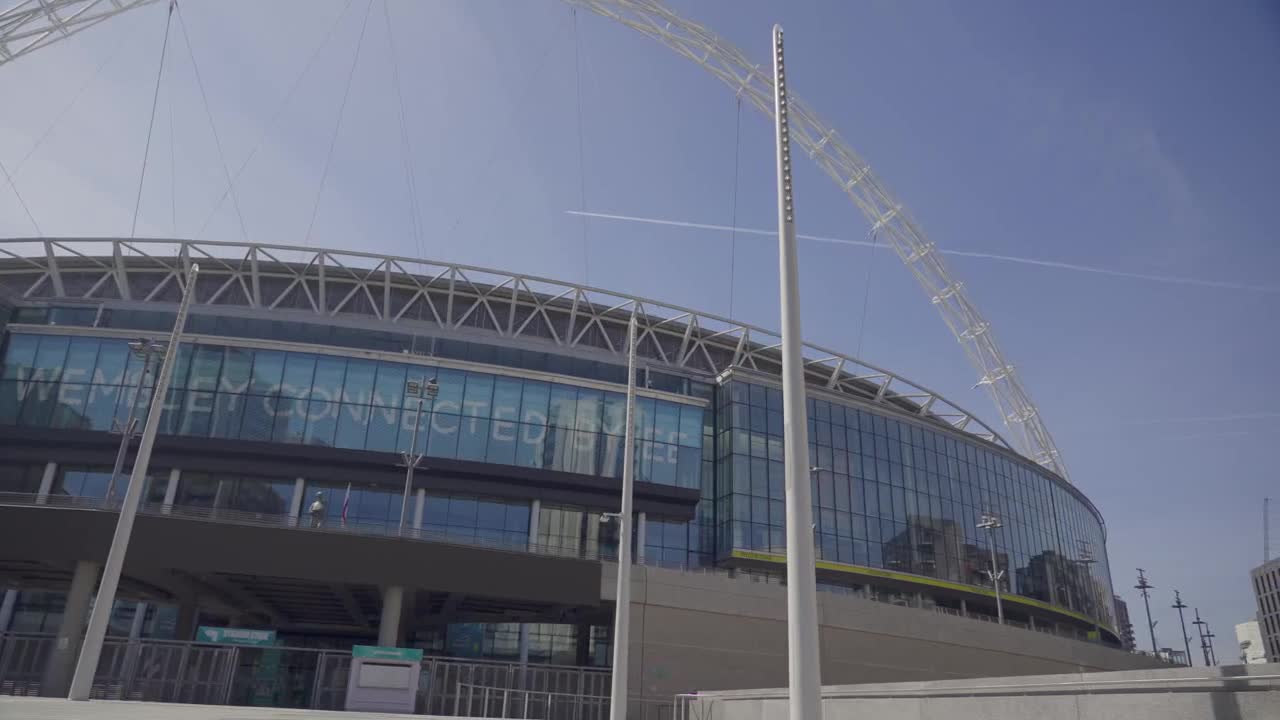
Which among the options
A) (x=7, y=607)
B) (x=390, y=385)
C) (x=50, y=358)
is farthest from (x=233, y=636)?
(x=50, y=358)

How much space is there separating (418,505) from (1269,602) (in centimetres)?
13796

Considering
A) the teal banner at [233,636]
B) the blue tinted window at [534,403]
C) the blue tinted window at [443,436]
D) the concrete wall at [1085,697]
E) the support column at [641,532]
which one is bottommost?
the concrete wall at [1085,697]

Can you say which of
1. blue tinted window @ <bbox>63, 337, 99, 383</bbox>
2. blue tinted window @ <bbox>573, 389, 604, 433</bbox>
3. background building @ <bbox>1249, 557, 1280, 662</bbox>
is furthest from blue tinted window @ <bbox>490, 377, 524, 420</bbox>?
background building @ <bbox>1249, 557, 1280, 662</bbox>

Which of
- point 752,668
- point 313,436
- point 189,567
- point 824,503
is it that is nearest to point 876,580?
point 824,503

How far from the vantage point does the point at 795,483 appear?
30.6 feet

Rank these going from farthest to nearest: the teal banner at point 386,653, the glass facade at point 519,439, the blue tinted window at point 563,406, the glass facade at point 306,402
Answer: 1. the blue tinted window at point 563,406
2. the glass facade at point 519,439
3. the glass facade at point 306,402
4. the teal banner at point 386,653

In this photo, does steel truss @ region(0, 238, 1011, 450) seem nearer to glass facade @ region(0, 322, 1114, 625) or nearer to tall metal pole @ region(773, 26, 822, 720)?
glass facade @ region(0, 322, 1114, 625)

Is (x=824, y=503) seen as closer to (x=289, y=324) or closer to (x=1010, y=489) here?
(x=1010, y=489)

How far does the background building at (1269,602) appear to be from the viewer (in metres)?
124

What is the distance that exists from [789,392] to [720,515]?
1941 inches

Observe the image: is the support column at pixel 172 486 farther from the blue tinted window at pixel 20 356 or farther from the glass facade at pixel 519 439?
the blue tinted window at pixel 20 356

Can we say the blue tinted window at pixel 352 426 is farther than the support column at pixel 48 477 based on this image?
Yes

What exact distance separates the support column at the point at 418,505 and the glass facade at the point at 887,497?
2026 centimetres

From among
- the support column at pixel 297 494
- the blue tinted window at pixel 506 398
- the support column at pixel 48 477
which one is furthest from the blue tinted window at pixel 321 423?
the support column at pixel 48 477
